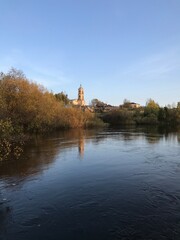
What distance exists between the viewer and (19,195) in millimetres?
13164

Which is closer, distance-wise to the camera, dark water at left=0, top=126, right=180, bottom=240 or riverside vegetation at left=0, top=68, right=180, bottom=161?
dark water at left=0, top=126, right=180, bottom=240

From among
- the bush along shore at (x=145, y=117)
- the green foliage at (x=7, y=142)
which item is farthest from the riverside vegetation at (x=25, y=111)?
the bush along shore at (x=145, y=117)

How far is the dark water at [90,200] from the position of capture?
9.21 metres

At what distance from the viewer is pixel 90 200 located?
1241 centimetres

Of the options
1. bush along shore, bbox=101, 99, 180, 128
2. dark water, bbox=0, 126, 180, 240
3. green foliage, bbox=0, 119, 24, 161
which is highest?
bush along shore, bbox=101, 99, 180, 128

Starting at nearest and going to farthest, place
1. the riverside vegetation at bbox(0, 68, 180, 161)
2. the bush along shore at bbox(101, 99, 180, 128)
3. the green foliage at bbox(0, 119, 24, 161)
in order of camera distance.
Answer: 1. the green foliage at bbox(0, 119, 24, 161)
2. the riverside vegetation at bbox(0, 68, 180, 161)
3. the bush along shore at bbox(101, 99, 180, 128)

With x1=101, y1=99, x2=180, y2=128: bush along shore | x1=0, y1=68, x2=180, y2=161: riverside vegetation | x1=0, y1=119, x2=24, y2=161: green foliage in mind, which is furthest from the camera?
x1=101, y1=99, x2=180, y2=128: bush along shore

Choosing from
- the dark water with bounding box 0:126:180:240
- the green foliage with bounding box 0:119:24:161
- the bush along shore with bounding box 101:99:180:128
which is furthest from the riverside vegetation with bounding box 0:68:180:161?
the bush along shore with bounding box 101:99:180:128

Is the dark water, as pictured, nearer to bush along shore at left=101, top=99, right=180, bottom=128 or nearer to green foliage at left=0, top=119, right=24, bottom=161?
green foliage at left=0, top=119, right=24, bottom=161

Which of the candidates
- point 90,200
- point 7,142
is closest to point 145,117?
point 7,142

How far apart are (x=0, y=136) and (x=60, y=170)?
244 inches

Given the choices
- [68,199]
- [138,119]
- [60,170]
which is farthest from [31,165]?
[138,119]

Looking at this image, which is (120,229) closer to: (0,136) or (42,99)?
(0,136)

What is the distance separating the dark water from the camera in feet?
30.2
